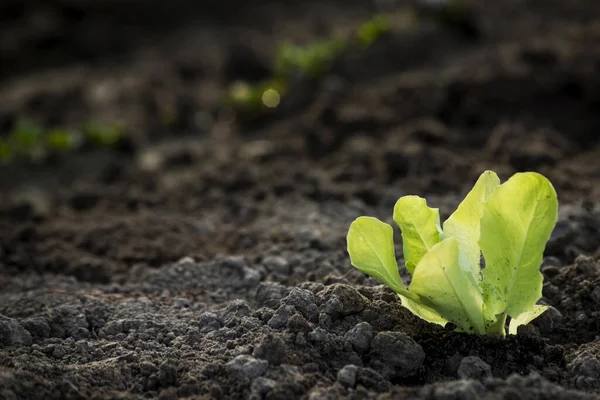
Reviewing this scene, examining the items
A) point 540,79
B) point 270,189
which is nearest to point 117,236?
point 270,189

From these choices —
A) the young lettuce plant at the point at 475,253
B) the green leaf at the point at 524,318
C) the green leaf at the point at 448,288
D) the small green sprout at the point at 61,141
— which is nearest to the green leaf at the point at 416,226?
the young lettuce plant at the point at 475,253

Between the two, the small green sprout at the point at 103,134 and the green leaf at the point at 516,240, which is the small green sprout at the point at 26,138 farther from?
the green leaf at the point at 516,240

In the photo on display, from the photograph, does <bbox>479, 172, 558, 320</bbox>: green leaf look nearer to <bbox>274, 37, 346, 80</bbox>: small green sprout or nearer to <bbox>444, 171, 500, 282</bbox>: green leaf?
<bbox>444, 171, 500, 282</bbox>: green leaf

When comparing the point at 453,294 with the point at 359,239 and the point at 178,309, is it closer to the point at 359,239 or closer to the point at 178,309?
the point at 359,239

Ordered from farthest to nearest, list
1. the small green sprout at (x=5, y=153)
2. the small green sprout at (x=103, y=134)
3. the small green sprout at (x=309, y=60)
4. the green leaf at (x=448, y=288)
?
the small green sprout at (x=309, y=60) → the small green sprout at (x=103, y=134) → the small green sprout at (x=5, y=153) → the green leaf at (x=448, y=288)

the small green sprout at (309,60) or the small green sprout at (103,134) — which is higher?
the small green sprout at (309,60)
